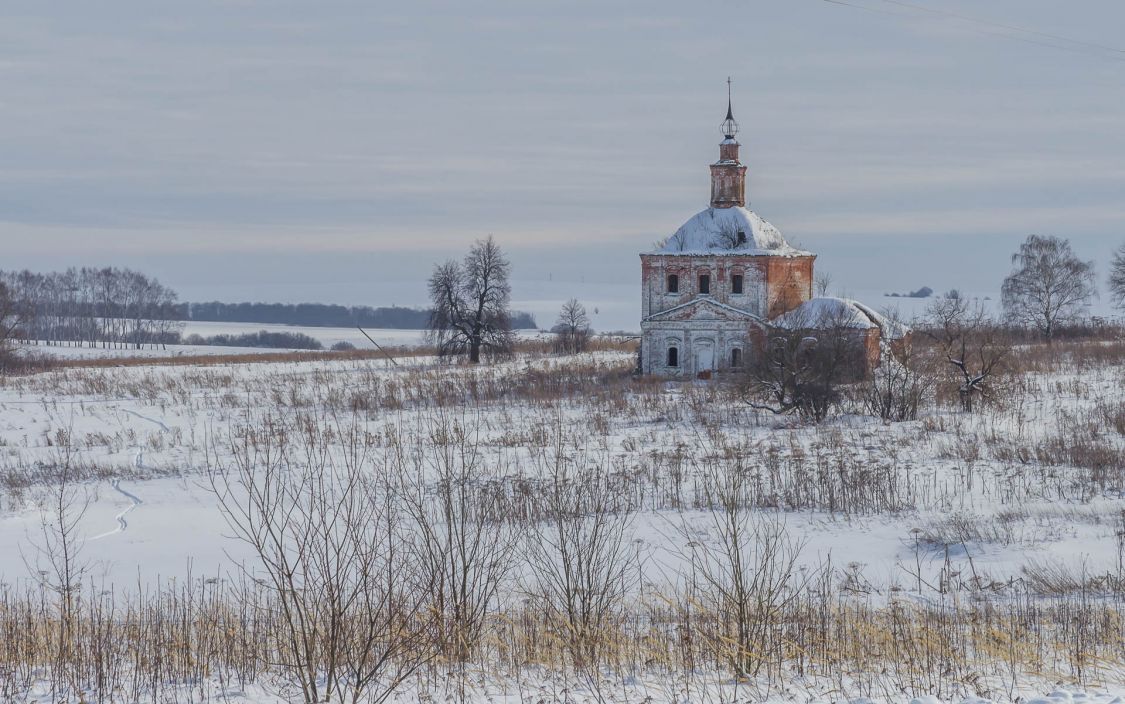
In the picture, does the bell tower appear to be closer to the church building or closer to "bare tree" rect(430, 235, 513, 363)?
the church building

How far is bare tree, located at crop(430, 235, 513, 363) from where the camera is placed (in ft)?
167

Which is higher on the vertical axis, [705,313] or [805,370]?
[705,313]

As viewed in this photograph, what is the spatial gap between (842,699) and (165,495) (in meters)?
13.3

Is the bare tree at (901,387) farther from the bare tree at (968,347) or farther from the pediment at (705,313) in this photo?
the pediment at (705,313)

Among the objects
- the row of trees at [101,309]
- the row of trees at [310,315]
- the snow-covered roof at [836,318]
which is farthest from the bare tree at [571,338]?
the row of trees at [310,315]

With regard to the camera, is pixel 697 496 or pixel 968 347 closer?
pixel 697 496

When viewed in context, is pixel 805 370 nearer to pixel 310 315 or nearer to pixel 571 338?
pixel 571 338

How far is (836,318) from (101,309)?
83431 mm

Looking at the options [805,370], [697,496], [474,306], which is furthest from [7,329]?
[697,496]

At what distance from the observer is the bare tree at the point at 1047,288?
208 feet

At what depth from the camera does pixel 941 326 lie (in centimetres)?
2977

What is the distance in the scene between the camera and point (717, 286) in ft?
134

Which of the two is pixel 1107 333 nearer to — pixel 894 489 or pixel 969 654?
pixel 894 489

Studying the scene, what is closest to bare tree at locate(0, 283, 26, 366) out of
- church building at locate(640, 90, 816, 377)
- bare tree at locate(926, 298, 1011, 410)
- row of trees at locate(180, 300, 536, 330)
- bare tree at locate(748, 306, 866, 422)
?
church building at locate(640, 90, 816, 377)
